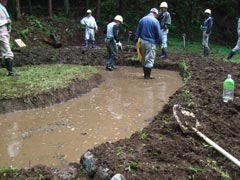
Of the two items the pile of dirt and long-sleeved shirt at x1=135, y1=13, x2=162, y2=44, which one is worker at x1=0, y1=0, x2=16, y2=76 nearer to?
long-sleeved shirt at x1=135, y1=13, x2=162, y2=44

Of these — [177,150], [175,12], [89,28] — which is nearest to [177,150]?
[177,150]

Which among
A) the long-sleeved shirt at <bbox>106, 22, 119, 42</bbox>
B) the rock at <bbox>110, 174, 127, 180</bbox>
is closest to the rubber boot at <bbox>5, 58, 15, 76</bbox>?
the long-sleeved shirt at <bbox>106, 22, 119, 42</bbox>

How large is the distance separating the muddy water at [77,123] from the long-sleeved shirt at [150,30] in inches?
52.8

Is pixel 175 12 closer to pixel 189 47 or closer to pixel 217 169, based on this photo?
pixel 189 47

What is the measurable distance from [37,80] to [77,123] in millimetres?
2781

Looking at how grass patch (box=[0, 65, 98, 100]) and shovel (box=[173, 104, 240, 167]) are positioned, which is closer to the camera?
shovel (box=[173, 104, 240, 167])

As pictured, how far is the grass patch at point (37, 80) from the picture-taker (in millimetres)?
8788

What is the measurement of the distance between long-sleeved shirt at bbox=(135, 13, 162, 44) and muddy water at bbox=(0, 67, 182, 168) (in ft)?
4.40

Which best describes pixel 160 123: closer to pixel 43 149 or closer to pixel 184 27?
pixel 43 149

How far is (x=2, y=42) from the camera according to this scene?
10188mm

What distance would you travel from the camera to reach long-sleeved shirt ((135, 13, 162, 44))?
36.7ft

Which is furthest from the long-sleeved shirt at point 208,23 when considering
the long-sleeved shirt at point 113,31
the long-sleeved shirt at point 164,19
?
the long-sleeved shirt at point 113,31

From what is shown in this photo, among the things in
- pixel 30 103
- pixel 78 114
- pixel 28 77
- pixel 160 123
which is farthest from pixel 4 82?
pixel 160 123

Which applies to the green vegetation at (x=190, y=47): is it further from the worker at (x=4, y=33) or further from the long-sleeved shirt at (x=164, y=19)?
the worker at (x=4, y=33)
